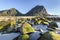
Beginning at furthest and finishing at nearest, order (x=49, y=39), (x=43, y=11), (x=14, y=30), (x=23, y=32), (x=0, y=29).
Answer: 1. (x=43, y=11)
2. (x=0, y=29)
3. (x=14, y=30)
4. (x=23, y=32)
5. (x=49, y=39)

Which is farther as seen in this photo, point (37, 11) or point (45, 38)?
point (37, 11)

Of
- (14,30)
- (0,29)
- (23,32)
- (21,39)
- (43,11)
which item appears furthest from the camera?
(43,11)

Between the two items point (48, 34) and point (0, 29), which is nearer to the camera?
point (48, 34)

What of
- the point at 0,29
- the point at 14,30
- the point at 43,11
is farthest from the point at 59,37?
the point at 43,11

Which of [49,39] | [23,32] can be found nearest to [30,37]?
[23,32]

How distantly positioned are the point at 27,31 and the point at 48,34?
12.4 feet

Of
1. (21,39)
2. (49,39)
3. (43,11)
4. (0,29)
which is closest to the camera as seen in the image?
(49,39)

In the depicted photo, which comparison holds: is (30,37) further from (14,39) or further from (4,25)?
(4,25)

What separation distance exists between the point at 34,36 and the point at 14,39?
5.40 feet

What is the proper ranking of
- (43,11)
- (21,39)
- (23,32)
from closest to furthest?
1. (21,39)
2. (23,32)
3. (43,11)

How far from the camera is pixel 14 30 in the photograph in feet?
62.8

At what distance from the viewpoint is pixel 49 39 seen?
→ 11711 millimetres

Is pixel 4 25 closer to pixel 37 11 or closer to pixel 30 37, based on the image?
pixel 30 37

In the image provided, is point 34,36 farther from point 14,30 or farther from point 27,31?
point 14,30
